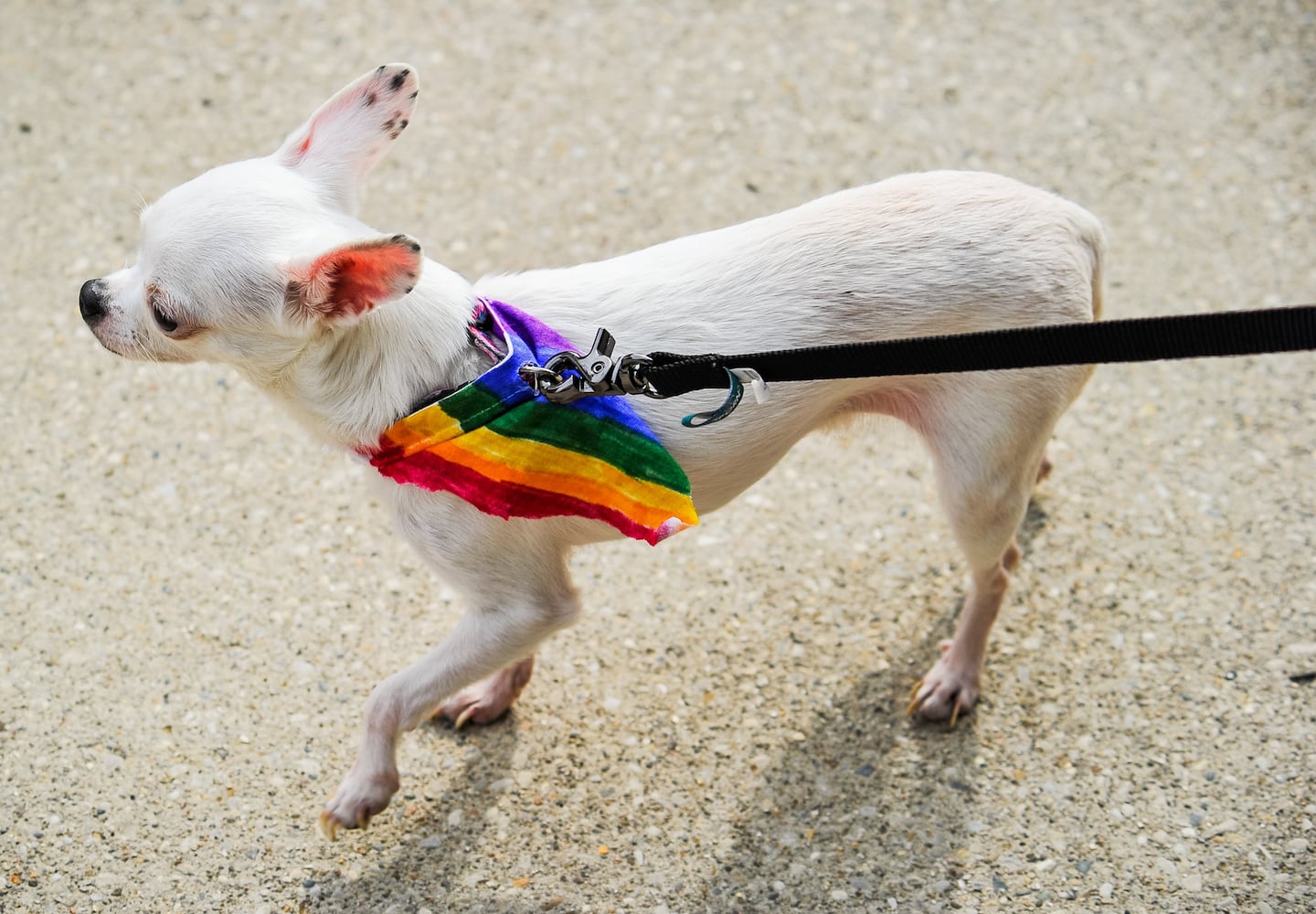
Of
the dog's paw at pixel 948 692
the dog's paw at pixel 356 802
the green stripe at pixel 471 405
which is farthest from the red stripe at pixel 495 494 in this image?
the dog's paw at pixel 948 692

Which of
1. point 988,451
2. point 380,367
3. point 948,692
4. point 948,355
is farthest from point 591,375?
point 948,692

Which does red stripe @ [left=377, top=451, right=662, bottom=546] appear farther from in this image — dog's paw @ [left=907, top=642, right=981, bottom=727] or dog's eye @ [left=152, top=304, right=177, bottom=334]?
dog's paw @ [left=907, top=642, right=981, bottom=727]

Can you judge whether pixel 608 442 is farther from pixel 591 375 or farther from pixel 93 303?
pixel 93 303

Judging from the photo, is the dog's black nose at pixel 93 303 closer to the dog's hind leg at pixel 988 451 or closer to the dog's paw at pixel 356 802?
the dog's paw at pixel 356 802

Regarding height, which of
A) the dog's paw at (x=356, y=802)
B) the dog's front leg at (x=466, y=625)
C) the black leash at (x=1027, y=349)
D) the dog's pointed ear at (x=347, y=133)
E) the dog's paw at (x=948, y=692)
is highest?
the dog's pointed ear at (x=347, y=133)

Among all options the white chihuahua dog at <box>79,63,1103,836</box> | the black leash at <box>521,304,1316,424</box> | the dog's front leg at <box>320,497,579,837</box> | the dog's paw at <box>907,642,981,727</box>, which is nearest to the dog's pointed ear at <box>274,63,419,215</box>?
the white chihuahua dog at <box>79,63,1103,836</box>

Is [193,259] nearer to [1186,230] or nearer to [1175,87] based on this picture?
[1186,230]

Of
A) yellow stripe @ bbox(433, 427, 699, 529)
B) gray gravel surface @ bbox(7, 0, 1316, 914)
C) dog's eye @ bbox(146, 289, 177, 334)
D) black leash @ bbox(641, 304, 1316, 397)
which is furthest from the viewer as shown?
gray gravel surface @ bbox(7, 0, 1316, 914)
